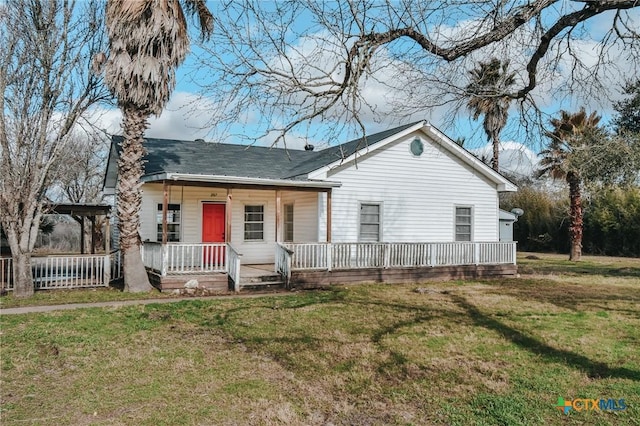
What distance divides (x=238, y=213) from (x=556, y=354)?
11948mm

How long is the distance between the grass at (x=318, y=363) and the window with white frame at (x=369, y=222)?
5445 mm

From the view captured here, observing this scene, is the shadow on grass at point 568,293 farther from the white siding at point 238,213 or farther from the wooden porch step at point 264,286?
the white siding at point 238,213

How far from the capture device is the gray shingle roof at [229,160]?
15.3m

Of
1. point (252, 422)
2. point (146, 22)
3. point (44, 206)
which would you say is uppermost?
point (146, 22)

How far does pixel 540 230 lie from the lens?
34.7m

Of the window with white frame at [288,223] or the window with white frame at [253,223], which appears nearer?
the window with white frame at [253,223]

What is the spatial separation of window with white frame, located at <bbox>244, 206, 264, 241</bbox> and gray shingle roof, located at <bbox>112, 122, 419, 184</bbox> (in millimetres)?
1507

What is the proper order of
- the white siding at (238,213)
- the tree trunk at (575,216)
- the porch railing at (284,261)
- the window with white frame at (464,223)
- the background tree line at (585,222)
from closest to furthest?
the porch railing at (284,261) → the white siding at (238,213) → the window with white frame at (464,223) → the tree trunk at (575,216) → the background tree line at (585,222)

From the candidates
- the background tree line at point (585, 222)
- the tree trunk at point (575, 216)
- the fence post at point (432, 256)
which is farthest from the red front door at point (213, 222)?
the background tree line at point (585, 222)

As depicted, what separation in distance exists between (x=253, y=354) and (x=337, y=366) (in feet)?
4.25

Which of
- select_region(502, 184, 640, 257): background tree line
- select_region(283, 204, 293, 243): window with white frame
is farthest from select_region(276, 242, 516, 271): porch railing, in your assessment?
select_region(502, 184, 640, 257): background tree line

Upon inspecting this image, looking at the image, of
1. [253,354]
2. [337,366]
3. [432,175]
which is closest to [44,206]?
[253,354]

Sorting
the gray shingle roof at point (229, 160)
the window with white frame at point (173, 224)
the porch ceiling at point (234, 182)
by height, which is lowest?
the window with white frame at point (173, 224)

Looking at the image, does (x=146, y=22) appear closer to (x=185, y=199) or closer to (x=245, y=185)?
(x=245, y=185)
